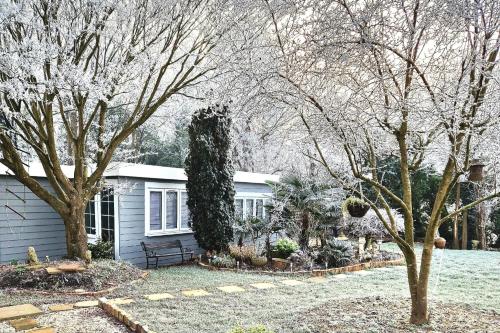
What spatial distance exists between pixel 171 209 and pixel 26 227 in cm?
309

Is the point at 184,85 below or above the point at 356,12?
above

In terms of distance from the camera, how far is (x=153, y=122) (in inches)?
422

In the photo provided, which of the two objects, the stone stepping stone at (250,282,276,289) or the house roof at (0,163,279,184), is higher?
the house roof at (0,163,279,184)

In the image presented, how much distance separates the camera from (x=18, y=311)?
15.9 feet

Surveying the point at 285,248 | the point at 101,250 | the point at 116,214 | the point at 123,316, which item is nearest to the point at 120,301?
the point at 123,316

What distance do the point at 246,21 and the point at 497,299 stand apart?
487 centimetres

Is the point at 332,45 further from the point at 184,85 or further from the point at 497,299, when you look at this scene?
the point at 184,85

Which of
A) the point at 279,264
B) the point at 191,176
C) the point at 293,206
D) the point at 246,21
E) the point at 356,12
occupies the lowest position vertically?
the point at 279,264

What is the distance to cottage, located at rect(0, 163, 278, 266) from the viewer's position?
27.5 feet

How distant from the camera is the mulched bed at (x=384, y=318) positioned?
3887 mm

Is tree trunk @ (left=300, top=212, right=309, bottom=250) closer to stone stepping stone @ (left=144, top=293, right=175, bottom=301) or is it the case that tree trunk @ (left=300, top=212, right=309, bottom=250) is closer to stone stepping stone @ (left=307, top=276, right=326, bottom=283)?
stone stepping stone @ (left=307, top=276, right=326, bottom=283)

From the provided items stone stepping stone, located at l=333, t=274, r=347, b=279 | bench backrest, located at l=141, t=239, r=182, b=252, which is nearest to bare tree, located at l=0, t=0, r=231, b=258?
bench backrest, located at l=141, t=239, r=182, b=252

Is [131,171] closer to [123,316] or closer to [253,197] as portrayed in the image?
[253,197]

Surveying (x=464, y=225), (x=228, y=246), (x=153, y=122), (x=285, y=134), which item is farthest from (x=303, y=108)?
(x=464, y=225)
